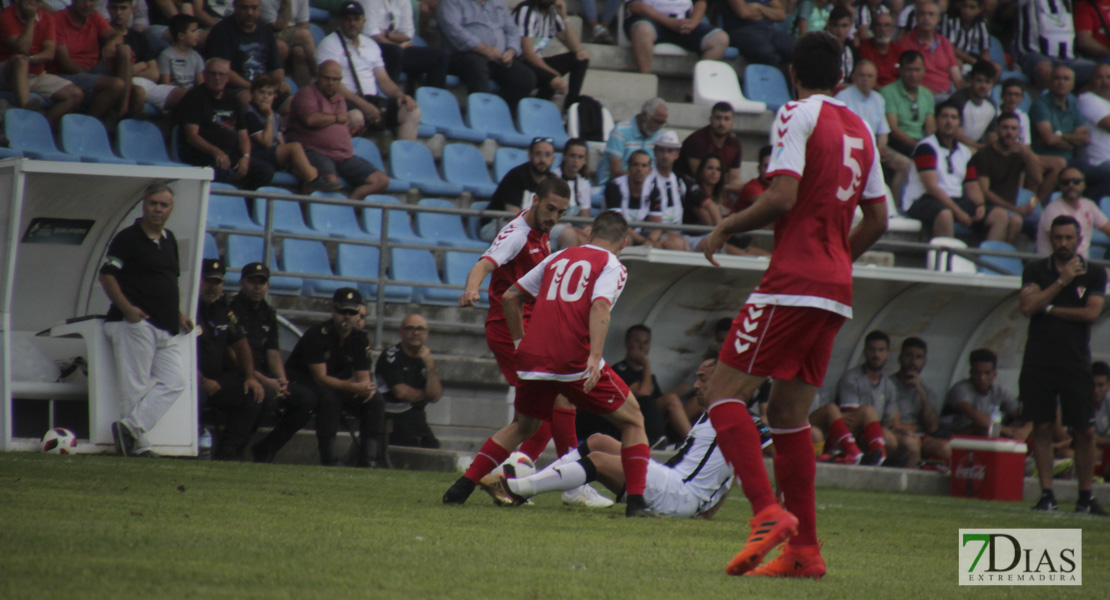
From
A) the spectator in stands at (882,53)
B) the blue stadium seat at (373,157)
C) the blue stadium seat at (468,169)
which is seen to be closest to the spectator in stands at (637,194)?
the blue stadium seat at (468,169)

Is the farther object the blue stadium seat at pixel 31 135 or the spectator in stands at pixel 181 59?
the spectator in stands at pixel 181 59

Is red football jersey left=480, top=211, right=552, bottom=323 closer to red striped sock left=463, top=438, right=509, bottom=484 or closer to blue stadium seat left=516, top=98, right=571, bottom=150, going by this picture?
red striped sock left=463, top=438, right=509, bottom=484

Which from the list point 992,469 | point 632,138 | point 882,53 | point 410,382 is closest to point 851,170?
point 410,382

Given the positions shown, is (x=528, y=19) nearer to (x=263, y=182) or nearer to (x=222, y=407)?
(x=263, y=182)

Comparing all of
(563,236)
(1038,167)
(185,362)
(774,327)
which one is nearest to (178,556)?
(774,327)

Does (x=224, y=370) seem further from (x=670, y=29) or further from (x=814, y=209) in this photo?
(x=670, y=29)

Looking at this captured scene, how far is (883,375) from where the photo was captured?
13297 millimetres

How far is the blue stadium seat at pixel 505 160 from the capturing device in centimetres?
1472

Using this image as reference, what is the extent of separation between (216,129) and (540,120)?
4.34 m

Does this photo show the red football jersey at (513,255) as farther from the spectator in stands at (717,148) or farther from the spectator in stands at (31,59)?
the spectator in stands at (717,148)

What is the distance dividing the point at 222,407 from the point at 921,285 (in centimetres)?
684

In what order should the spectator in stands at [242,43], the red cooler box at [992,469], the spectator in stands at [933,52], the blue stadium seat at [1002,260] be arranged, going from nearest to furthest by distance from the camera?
the red cooler box at [992,469], the spectator in stands at [242,43], the blue stadium seat at [1002,260], the spectator in stands at [933,52]

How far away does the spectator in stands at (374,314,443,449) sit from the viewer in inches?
455

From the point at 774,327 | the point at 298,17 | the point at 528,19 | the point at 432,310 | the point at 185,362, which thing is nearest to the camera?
the point at 774,327
